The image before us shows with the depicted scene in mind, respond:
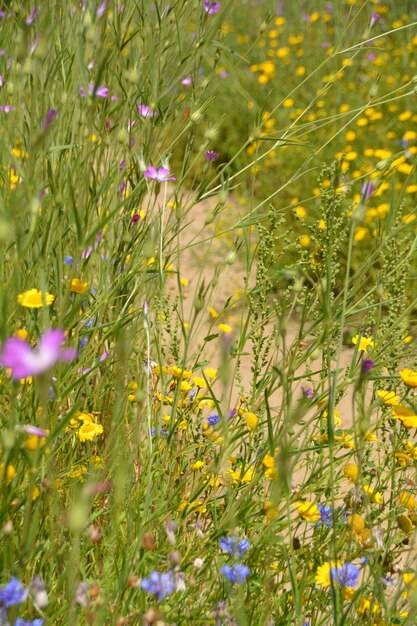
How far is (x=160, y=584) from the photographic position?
0.97 metres

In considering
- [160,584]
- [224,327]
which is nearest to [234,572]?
[160,584]

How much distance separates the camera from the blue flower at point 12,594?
85cm

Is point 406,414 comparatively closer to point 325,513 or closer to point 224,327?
point 325,513

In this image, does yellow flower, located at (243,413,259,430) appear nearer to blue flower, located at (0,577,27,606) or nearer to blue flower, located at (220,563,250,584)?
blue flower, located at (220,563,250,584)

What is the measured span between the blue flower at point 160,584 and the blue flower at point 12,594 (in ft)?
0.49

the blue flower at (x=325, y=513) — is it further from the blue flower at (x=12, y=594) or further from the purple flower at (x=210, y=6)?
the purple flower at (x=210, y=6)

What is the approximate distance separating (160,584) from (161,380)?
0.44 metres

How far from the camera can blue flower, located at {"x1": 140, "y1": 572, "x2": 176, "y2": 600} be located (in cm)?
95

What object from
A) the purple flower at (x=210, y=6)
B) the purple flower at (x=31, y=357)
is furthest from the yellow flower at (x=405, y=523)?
the purple flower at (x=210, y=6)

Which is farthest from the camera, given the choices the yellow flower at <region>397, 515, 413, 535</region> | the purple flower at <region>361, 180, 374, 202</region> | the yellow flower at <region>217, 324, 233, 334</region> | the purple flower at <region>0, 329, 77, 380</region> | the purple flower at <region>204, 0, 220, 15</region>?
→ the yellow flower at <region>217, 324, 233, 334</region>

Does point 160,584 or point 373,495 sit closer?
point 160,584

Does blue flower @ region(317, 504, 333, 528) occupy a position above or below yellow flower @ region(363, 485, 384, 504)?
below

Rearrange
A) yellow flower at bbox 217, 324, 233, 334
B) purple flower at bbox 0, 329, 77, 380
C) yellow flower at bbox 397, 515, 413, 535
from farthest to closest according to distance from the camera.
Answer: yellow flower at bbox 217, 324, 233, 334 < yellow flower at bbox 397, 515, 413, 535 < purple flower at bbox 0, 329, 77, 380

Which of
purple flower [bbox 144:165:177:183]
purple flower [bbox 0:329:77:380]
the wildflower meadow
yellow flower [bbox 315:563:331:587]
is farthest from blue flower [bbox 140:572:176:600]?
purple flower [bbox 144:165:177:183]
